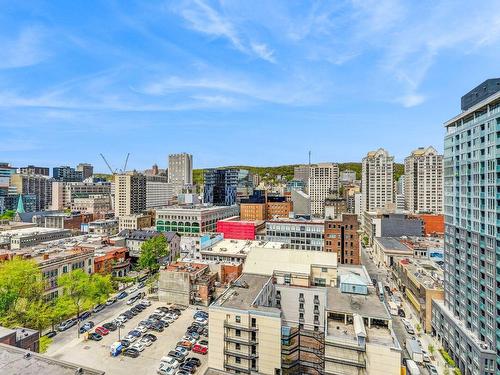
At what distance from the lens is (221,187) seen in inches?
7421

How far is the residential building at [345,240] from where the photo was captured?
78.1m

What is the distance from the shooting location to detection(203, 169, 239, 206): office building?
187m

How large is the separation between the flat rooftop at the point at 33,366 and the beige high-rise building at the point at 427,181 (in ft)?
514

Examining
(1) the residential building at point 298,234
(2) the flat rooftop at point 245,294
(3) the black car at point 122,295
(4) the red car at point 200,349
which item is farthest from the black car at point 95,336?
(1) the residential building at point 298,234

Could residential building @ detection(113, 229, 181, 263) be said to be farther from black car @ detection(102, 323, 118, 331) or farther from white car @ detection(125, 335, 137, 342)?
white car @ detection(125, 335, 137, 342)

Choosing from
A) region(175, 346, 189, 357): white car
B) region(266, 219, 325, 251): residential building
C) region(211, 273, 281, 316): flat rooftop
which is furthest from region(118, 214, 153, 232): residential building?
region(175, 346, 189, 357): white car

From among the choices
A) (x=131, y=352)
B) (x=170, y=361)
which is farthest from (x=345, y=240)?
(x=131, y=352)

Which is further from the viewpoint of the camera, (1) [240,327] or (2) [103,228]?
(2) [103,228]

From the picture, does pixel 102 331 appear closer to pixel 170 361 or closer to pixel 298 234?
pixel 170 361

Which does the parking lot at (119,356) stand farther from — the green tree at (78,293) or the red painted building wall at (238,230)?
the red painted building wall at (238,230)

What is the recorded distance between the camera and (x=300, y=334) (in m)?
42.1

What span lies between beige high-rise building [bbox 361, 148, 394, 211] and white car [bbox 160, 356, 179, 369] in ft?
473

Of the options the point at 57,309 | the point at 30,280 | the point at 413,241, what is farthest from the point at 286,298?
the point at 413,241

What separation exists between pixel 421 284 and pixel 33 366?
2425 inches
